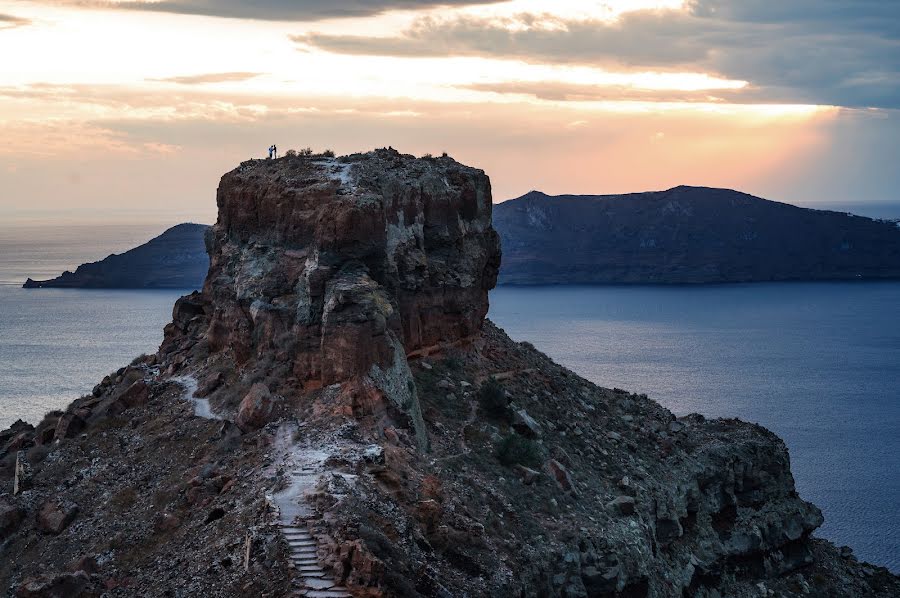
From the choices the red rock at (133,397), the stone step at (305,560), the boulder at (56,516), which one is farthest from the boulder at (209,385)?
the stone step at (305,560)

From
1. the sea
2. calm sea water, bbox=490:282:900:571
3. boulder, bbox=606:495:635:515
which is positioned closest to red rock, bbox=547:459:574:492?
boulder, bbox=606:495:635:515

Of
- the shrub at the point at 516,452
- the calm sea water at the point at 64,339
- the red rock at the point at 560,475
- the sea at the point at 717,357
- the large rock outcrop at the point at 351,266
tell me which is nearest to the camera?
the large rock outcrop at the point at 351,266

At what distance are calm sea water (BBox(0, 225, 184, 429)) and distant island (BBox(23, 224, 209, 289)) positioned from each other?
526 cm

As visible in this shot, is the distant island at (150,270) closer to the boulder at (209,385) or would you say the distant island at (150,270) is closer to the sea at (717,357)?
the sea at (717,357)

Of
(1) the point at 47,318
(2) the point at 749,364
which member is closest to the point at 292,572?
(2) the point at 749,364

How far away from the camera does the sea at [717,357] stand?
8044cm

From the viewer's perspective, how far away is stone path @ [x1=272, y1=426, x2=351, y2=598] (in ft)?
82.0

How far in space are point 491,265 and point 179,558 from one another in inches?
877

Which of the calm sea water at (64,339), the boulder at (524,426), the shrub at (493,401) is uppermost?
the shrub at (493,401)

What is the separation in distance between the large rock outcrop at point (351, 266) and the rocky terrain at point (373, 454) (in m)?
0.09

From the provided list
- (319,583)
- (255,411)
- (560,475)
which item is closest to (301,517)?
(319,583)

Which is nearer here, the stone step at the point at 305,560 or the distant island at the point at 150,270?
the stone step at the point at 305,560

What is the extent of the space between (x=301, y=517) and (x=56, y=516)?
1179cm

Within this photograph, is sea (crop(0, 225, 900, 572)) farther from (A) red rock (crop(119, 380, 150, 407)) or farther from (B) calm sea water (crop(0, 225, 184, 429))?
(A) red rock (crop(119, 380, 150, 407))
